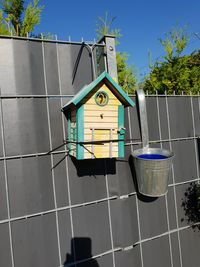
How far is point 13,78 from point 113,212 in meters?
1.79

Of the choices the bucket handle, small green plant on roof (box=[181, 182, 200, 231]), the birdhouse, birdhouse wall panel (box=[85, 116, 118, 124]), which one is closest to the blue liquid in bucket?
the bucket handle

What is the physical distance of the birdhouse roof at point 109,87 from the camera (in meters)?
2.33

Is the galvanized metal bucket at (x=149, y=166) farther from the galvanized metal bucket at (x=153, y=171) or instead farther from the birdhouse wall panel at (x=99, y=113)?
the birdhouse wall panel at (x=99, y=113)

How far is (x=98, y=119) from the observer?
2457 mm

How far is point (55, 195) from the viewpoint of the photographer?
8.93 ft

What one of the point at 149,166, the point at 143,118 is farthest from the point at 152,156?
the point at 143,118

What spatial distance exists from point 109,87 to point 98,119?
32 cm

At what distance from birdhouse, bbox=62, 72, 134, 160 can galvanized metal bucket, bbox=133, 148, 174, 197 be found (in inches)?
15.5

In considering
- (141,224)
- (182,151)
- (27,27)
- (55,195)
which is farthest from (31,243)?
(27,27)

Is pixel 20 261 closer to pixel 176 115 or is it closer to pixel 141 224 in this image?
pixel 141 224

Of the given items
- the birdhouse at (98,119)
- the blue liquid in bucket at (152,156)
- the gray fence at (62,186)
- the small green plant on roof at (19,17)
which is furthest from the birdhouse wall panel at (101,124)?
the small green plant on roof at (19,17)

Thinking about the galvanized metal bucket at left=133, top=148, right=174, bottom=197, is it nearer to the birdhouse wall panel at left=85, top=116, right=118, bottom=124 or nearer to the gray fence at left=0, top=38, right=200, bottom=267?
the gray fence at left=0, top=38, right=200, bottom=267

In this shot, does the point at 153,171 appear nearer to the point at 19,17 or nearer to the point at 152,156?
the point at 152,156

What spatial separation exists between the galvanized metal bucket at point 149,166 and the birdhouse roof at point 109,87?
23.5 inches
